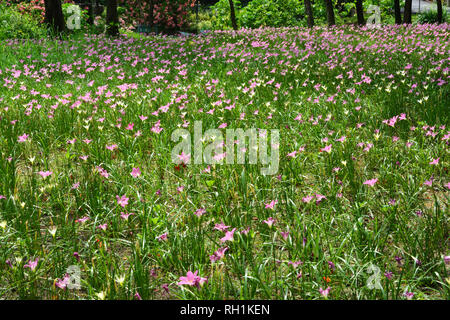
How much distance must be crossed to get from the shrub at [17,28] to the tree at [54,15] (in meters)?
0.44

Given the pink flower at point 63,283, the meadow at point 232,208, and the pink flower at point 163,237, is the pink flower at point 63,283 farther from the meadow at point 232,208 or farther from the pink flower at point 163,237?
the pink flower at point 163,237

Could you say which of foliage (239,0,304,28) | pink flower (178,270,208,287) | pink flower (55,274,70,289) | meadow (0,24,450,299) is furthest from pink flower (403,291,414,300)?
foliage (239,0,304,28)

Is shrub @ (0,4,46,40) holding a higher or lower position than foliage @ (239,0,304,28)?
lower

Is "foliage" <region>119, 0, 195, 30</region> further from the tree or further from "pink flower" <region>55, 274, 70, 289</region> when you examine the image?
"pink flower" <region>55, 274, 70, 289</region>

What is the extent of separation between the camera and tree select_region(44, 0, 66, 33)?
13375 millimetres

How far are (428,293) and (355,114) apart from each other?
107 inches

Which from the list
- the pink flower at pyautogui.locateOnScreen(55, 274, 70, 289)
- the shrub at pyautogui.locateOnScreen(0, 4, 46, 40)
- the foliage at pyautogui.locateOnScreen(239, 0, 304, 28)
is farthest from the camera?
the foliage at pyautogui.locateOnScreen(239, 0, 304, 28)

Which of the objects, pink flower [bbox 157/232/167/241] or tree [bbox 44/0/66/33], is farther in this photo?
tree [bbox 44/0/66/33]

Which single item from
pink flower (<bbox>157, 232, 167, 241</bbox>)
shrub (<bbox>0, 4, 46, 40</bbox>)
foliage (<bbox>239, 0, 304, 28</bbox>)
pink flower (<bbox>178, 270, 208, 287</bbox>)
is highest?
foliage (<bbox>239, 0, 304, 28</bbox>)

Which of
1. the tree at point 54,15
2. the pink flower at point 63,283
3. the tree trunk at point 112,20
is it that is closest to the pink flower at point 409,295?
the pink flower at point 63,283

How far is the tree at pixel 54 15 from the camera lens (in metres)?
13.4

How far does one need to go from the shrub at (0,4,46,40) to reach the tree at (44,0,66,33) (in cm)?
44

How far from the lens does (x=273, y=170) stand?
122 inches
